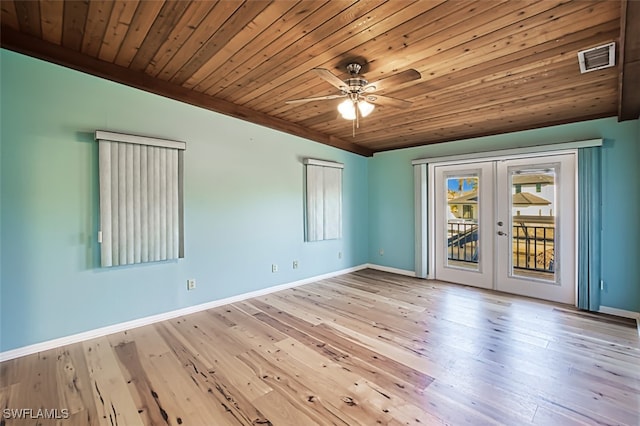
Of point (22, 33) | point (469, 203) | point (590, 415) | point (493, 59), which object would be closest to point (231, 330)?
point (590, 415)

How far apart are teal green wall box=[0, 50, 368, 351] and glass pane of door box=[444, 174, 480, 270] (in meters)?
2.83

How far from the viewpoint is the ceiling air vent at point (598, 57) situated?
2.22 metres

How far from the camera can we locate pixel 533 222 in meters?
4.17

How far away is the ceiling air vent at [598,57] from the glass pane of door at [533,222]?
1.84 m

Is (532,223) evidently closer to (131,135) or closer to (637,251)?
(637,251)

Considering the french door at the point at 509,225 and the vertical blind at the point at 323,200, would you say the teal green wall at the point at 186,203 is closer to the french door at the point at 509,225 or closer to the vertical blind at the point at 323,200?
the vertical blind at the point at 323,200

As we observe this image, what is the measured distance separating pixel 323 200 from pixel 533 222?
10.4 ft

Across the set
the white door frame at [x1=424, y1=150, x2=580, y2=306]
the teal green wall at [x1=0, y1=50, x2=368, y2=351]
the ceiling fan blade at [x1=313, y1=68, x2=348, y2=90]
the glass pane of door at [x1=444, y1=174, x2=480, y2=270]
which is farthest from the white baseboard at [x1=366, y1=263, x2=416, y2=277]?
the ceiling fan blade at [x1=313, y1=68, x2=348, y2=90]

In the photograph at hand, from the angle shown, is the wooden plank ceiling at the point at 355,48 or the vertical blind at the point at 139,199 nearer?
the wooden plank ceiling at the point at 355,48

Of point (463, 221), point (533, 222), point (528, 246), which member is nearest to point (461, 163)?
point (463, 221)

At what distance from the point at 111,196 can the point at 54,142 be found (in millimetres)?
683

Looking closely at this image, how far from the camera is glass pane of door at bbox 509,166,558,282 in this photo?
4031 mm

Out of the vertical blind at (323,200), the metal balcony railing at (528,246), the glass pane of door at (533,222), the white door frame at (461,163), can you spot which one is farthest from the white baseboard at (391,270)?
the glass pane of door at (533,222)

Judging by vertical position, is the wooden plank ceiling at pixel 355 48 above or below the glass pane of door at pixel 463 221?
above
